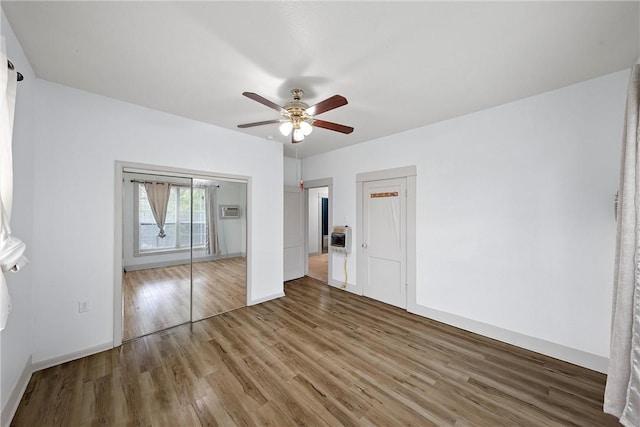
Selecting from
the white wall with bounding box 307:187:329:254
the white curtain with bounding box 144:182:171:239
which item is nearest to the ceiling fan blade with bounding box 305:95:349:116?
the white curtain with bounding box 144:182:171:239

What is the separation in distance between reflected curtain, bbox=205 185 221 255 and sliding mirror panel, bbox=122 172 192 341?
0.20 m

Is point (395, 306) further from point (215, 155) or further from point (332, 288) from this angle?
point (215, 155)

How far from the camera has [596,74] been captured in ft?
7.18

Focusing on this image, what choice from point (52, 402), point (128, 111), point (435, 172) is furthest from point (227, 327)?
point (435, 172)

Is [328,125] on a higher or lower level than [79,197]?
higher

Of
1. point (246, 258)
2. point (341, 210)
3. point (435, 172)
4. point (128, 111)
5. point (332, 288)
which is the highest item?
point (128, 111)

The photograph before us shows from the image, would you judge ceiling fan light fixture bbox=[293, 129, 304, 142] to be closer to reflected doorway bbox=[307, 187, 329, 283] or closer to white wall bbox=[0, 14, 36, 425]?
white wall bbox=[0, 14, 36, 425]

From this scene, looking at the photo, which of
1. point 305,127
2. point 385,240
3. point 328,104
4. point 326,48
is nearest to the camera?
point 326,48

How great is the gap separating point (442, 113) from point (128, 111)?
12.5 ft

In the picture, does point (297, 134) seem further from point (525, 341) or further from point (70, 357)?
point (525, 341)

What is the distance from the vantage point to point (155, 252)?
9.98 ft

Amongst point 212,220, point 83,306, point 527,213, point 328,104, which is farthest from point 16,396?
point 527,213

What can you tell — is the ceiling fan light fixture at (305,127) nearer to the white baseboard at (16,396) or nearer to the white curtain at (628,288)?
the white curtain at (628,288)

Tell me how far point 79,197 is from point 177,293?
5.21ft
